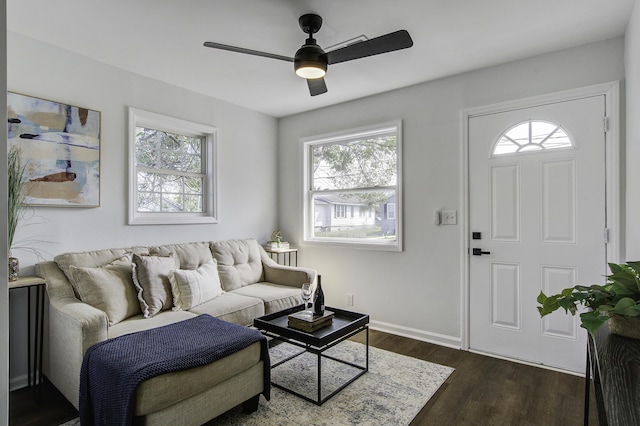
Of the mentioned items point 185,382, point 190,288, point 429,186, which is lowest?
point 185,382

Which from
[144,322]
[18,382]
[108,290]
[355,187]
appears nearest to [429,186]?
[355,187]

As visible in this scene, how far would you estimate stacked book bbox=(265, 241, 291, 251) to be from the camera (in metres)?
4.19

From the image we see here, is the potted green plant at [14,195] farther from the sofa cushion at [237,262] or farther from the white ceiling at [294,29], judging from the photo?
the sofa cushion at [237,262]

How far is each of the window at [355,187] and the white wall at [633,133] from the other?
173cm

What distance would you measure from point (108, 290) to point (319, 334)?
1.48 meters

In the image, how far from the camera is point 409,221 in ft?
11.5

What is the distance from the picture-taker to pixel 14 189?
90.4 inches

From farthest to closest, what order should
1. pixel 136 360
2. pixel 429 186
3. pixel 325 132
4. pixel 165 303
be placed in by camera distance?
pixel 325 132 → pixel 429 186 → pixel 165 303 → pixel 136 360

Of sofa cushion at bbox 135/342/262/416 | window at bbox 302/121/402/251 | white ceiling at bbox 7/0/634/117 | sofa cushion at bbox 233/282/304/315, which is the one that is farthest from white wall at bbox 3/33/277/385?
sofa cushion at bbox 135/342/262/416

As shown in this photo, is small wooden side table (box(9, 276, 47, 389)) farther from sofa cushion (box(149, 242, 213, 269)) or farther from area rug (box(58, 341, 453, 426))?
area rug (box(58, 341, 453, 426))

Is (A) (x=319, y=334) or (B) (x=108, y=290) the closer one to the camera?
(A) (x=319, y=334)

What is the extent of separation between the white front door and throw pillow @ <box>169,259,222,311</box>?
7.49 ft

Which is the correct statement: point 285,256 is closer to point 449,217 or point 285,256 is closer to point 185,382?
point 449,217

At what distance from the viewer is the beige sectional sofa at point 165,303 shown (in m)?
1.82
